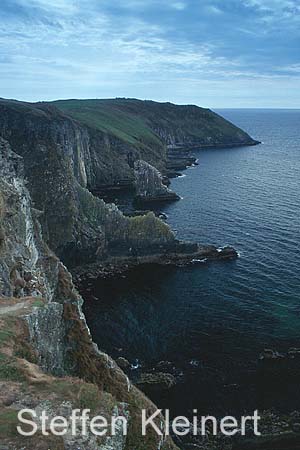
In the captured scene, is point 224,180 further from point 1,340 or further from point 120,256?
point 1,340

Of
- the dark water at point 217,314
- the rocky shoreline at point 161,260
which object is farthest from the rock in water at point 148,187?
the rocky shoreline at point 161,260

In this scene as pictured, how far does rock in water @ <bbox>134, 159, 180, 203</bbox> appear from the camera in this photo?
12694 centimetres

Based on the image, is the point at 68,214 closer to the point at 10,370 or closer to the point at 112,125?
the point at 10,370

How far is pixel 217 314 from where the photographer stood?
60500mm

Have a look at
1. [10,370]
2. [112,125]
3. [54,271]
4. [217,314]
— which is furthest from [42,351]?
[112,125]

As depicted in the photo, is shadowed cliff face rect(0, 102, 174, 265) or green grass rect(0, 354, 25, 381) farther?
shadowed cliff face rect(0, 102, 174, 265)

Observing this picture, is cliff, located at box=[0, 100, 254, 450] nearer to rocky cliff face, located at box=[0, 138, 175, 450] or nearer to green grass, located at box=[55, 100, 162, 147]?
rocky cliff face, located at box=[0, 138, 175, 450]

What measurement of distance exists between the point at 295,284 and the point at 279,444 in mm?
32209

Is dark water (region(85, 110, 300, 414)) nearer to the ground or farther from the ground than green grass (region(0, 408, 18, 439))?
nearer to the ground

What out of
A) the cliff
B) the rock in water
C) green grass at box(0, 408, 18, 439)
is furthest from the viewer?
the rock in water

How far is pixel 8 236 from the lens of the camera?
38.2 metres

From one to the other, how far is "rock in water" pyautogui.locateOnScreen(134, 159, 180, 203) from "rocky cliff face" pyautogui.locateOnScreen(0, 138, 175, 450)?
79143 mm

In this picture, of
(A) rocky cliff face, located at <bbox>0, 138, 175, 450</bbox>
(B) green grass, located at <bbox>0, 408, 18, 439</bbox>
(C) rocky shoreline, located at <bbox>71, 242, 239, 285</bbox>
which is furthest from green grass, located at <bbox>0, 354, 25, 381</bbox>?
(C) rocky shoreline, located at <bbox>71, 242, 239, 285</bbox>

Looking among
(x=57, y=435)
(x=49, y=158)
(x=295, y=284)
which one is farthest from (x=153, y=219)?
(x=57, y=435)
